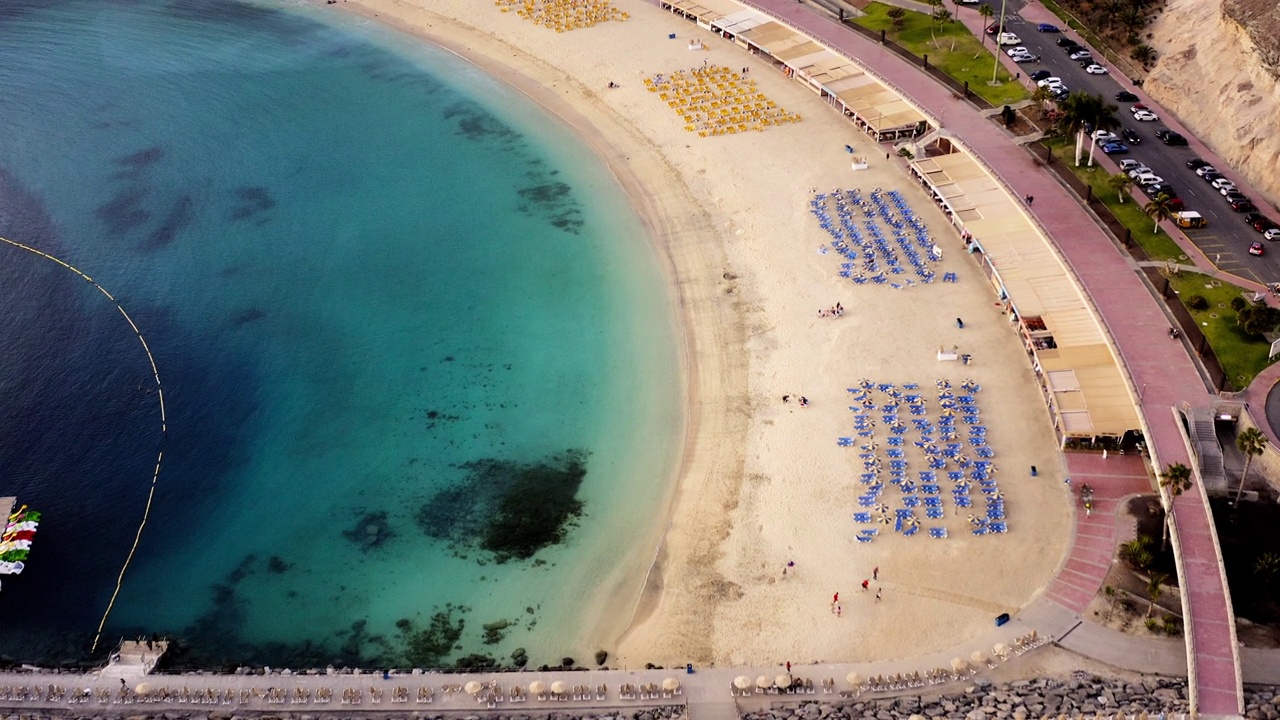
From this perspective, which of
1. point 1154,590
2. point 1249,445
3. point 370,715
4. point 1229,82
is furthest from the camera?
point 1229,82

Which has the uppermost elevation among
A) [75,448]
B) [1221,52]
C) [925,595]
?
[1221,52]

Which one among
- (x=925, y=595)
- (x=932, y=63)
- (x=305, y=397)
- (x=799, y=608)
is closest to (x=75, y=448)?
(x=305, y=397)

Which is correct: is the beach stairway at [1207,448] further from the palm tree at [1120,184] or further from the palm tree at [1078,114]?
the palm tree at [1078,114]

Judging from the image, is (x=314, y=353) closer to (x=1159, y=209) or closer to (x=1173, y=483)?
(x=1173, y=483)

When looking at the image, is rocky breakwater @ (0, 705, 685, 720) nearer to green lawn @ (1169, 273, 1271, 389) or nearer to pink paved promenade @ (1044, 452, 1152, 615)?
pink paved promenade @ (1044, 452, 1152, 615)

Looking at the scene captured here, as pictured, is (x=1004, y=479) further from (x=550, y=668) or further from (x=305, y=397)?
(x=305, y=397)

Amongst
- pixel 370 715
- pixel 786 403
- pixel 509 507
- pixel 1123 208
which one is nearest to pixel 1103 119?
pixel 1123 208
